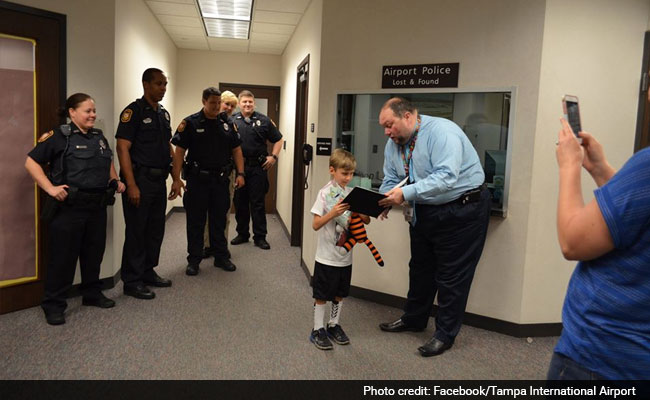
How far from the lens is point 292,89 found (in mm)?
5574

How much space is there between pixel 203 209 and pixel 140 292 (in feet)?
2.92

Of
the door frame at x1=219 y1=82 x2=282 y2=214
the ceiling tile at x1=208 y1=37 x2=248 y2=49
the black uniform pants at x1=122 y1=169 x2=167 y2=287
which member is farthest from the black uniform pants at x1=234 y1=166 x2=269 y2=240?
the ceiling tile at x1=208 y1=37 x2=248 y2=49

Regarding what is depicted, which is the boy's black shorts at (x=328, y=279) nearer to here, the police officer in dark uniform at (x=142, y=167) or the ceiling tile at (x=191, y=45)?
the police officer in dark uniform at (x=142, y=167)

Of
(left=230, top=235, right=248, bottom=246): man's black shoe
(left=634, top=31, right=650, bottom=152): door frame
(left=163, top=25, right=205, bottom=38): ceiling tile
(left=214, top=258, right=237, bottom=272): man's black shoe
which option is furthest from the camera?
(left=163, top=25, right=205, bottom=38): ceiling tile

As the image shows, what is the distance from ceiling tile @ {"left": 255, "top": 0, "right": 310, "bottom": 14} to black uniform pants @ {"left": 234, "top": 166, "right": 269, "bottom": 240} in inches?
62.7

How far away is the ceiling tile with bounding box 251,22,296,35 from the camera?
5324mm

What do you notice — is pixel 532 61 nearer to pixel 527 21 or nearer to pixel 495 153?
pixel 527 21

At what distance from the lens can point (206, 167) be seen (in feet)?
12.7

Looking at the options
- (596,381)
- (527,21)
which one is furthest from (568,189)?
(527,21)

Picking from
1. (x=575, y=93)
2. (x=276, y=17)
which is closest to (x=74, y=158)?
(x=276, y=17)

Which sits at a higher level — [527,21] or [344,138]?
[527,21]

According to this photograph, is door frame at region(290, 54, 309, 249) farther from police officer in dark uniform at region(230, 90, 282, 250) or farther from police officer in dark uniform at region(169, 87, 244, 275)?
police officer in dark uniform at region(169, 87, 244, 275)

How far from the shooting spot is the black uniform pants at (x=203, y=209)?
12.9 ft

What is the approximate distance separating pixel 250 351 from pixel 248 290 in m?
1.08
